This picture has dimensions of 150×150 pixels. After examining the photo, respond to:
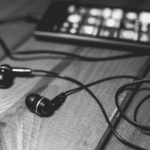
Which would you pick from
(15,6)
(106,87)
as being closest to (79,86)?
(106,87)

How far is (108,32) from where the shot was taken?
468 mm

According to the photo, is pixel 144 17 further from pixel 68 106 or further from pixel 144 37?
pixel 68 106

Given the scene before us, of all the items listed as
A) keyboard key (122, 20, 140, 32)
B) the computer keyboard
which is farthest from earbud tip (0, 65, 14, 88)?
keyboard key (122, 20, 140, 32)

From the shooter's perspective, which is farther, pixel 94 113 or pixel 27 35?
pixel 27 35

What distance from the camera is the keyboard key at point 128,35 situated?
452mm

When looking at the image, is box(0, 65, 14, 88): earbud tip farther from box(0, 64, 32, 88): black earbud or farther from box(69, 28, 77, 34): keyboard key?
box(69, 28, 77, 34): keyboard key

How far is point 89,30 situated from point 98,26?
0.07 feet

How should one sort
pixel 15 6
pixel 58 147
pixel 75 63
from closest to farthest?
pixel 58 147
pixel 75 63
pixel 15 6

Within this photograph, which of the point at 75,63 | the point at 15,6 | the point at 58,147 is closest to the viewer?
the point at 58,147

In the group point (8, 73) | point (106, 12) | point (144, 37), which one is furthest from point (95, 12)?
point (8, 73)

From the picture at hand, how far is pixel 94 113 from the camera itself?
1.09 feet

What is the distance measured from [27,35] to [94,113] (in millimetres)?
263

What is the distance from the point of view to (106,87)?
375 mm

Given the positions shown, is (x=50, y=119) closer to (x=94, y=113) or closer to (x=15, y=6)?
(x=94, y=113)
